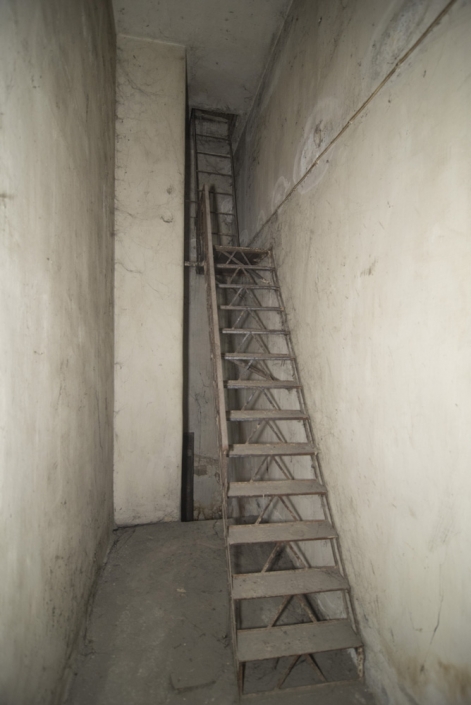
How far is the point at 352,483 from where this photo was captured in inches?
92.4

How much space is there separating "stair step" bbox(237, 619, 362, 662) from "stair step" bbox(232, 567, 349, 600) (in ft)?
0.66

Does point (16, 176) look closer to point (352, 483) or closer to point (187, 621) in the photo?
point (352, 483)

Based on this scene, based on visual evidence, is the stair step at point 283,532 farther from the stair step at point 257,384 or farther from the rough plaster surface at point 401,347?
the stair step at point 257,384

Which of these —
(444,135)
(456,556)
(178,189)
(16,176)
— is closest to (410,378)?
(456,556)

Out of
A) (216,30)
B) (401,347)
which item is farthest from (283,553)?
(216,30)

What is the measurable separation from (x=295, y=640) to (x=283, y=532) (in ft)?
1.92

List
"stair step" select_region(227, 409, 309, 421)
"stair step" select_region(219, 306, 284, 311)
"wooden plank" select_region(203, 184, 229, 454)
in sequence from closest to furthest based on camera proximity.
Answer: "wooden plank" select_region(203, 184, 229, 454)
"stair step" select_region(227, 409, 309, 421)
"stair step" select_region(219, 306, 284, 311)

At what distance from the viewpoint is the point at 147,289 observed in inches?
156

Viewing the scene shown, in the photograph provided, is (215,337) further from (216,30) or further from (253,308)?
(216,30)

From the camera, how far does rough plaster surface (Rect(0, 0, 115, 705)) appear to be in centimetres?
132

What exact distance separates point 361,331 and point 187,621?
2303 mm

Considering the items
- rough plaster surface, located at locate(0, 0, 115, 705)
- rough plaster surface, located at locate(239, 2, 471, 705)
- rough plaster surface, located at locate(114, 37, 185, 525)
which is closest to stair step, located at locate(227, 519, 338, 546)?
rough plaster surface, located at locate(239, 2, 471, 705)

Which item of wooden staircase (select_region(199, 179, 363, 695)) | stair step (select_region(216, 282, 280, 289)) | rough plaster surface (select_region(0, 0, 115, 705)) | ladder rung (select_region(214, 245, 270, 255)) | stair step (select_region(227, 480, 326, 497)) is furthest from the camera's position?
ladder rung (select_region(214, 245, 270, 255))

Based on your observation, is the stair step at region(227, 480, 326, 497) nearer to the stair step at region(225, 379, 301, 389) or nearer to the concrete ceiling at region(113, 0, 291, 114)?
the stair step at region(225, 379, 301, 389)
